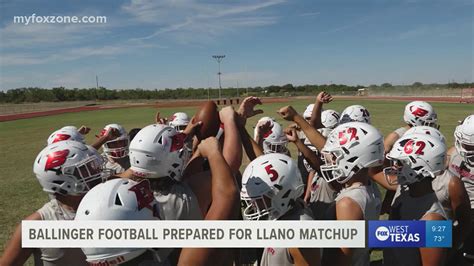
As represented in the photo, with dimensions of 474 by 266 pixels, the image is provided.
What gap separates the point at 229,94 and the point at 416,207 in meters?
122

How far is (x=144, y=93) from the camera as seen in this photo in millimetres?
126875

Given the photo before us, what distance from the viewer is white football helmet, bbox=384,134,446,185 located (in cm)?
384

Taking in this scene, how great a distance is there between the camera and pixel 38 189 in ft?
A: 42.1

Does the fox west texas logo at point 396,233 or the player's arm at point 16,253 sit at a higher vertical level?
the player's arm at point 16,253

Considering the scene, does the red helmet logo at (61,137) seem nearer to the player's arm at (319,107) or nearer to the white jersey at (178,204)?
the white jersey at (178,204)

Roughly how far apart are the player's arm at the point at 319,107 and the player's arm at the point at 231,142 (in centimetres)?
304

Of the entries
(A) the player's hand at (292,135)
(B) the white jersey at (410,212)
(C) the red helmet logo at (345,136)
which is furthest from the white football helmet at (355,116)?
(C) the red helmet logo at (345,136)

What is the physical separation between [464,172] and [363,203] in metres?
3.10

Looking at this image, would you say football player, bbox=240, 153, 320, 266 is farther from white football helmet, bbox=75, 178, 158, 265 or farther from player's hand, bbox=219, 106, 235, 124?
white football helmet, bbox=75, 178, 158, 265

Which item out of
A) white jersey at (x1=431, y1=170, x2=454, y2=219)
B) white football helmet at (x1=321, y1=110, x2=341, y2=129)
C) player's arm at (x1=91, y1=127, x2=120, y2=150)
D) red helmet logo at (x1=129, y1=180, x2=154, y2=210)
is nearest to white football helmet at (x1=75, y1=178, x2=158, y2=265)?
red helmet logo at (x1=129, y1=180, x2=154, y2=210)

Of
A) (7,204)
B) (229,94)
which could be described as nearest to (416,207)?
(7,204)

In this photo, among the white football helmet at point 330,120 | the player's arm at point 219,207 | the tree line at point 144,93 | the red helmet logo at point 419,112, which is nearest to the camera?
the player's arm at point 219,207

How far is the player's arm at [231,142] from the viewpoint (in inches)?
147

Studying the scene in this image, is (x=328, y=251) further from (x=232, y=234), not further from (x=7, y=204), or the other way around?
(x=7, y=204)
